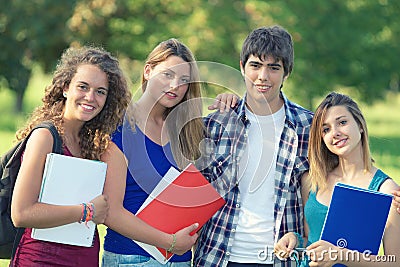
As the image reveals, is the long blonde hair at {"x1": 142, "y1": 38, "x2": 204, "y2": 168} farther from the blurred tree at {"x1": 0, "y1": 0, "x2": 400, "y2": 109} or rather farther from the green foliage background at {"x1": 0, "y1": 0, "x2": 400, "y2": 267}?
the blurred tree at {"x1": 0, "y1": 0, "x2": 400, "y2": 109}

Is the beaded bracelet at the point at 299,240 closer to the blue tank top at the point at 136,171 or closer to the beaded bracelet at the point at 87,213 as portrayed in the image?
the blue tank top at the point at 136,171

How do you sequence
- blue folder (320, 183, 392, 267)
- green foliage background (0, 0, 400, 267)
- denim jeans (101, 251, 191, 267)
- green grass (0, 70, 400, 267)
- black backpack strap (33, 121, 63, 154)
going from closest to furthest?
black backpack strap (33, 121, 63, 154) < blue folder (320, 183, 392, 267) < denim jeans (101, 251, 191, 267) < green grass (0, 70, 400, 267) < green foliage background (0, 0, 400, 267)

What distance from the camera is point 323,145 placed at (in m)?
3.96

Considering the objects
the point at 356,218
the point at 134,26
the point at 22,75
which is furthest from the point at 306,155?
the point at 22,75

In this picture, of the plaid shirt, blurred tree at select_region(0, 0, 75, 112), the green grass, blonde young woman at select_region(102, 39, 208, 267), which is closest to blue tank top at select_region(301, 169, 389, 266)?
the plaid shirt

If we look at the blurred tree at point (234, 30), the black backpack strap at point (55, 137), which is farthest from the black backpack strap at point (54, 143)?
the blurred tree at point (234, 30)

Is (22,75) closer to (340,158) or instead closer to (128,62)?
(128,62)

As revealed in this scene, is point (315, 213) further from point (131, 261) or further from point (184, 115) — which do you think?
point (131, 261)

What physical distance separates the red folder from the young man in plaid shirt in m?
0.21

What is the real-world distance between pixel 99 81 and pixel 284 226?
121 cm

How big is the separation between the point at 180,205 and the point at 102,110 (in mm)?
614

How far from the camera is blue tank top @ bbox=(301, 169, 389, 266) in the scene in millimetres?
3780

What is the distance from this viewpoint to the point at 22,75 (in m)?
25.7

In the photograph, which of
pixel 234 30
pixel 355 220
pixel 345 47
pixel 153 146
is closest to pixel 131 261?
pixel 153 146
